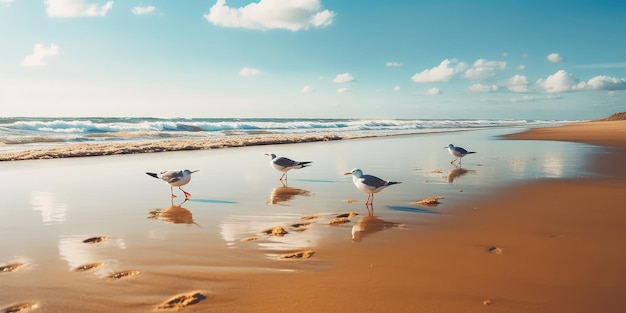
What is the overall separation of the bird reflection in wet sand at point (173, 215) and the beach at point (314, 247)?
0.09ft

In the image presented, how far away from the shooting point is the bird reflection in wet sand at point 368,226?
5.41m

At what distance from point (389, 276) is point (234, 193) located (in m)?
4.97

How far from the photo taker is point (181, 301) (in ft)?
11.4

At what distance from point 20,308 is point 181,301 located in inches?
50.5

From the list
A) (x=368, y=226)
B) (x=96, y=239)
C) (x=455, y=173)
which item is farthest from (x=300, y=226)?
(x=455, y=173)

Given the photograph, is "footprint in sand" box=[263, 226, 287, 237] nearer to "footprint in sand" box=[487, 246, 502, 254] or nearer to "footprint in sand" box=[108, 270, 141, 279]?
"footprint in sand" box=[108, 270, 141, 279]

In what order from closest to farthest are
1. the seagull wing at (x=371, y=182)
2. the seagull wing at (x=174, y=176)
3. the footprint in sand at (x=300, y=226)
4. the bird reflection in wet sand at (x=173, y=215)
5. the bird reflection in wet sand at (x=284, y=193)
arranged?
the footprint in sand at (x=300, y=226), the bird reflection in wet sand at (x=173, y=215), the seagull wing at (x=371, y=182), the bird reflection in wet sand at (x=284, y=193), the seagull wing at (x=174, y=176)

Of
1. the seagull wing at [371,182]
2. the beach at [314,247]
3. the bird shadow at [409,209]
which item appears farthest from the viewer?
Answer: the seagull wing at [371,182]

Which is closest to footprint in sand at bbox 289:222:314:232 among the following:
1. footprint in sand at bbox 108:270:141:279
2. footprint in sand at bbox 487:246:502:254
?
footprint in sand at bbox 108:270:141:279

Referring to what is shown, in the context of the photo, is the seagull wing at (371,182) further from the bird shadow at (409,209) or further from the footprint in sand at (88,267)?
the footprint in sand at (88,267)

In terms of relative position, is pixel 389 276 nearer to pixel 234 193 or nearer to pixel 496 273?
pixel 496 273

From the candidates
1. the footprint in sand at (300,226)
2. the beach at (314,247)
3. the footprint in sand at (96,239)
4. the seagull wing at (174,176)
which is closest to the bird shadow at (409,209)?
the beach at (314,247)

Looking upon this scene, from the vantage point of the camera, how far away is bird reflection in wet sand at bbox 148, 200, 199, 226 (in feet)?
20.6

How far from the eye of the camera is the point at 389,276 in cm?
399
